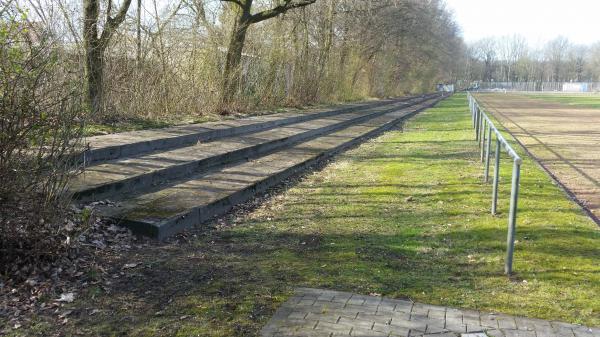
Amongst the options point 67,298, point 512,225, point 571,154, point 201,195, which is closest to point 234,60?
point 571,154

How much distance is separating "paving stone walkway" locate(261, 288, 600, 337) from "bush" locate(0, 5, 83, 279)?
6.71 ft

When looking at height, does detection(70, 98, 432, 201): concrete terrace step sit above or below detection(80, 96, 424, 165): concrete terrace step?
below

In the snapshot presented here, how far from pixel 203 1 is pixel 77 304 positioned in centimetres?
1522

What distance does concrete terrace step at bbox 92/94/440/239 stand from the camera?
549 centimetres

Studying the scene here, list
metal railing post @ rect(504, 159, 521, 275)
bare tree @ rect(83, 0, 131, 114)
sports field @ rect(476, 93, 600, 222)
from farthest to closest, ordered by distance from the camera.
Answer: bare tree @ rect(83, 0, 131, 114) → sports field @ rect(476, 93, 600, 222) → metal railing post @ rect(504, 159, 521, 275)

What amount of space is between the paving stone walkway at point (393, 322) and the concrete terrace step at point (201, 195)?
217 centimetres

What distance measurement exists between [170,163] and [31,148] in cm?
404

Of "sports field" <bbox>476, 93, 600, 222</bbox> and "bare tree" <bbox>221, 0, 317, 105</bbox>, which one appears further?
"bare tree" <bbox>221, 0, 317, 105</bbox>

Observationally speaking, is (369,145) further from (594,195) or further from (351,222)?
(351,222)

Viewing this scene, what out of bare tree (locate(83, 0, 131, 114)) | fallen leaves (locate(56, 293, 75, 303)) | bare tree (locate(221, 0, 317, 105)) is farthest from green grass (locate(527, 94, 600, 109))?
fallen leaves (locate(56, 293, 75, 303))

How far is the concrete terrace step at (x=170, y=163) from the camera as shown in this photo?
6.29 meters

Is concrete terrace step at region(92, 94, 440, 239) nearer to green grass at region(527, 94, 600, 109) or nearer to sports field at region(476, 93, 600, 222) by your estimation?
sports field at region(476, 93, 600, 222)

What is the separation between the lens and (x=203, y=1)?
17.4 metres

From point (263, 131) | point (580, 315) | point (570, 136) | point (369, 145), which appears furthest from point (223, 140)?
point (570, 136)
